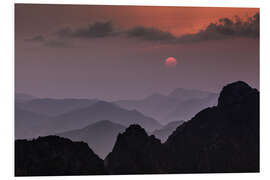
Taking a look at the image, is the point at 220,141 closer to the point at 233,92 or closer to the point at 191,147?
the point at 191,147

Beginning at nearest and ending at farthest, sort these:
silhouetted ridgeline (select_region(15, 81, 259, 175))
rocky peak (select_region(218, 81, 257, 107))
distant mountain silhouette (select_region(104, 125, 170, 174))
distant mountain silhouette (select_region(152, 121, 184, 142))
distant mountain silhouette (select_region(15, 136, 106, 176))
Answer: distant mountain silhouette (select_region(15, 136, 106, 176)) < silhouetted ridgeline (select_region(15, 81, 259, 175)) < distant mountain silhouette (select_region(104, 125, 170, 174)) < distant mountain silhouette (select_region(152, 121, 184, 142)) < rocky peak (select_region(218, 81, 257, 107))

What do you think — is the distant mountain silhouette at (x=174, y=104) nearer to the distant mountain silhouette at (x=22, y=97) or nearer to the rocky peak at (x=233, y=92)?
the rocky peak at (x=233, y=92)

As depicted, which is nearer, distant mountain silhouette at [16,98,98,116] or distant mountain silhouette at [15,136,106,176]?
distant mountain silhouette at [15,136,106,176]

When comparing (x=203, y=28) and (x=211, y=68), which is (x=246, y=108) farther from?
(x=203, y=28)

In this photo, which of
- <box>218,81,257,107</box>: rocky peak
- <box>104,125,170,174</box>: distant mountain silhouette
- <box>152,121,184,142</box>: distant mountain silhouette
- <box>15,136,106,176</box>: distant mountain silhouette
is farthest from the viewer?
<box>218,81,257,107</box>: rocky peak

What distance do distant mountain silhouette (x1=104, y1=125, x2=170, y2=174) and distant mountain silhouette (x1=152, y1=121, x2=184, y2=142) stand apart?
0.09m

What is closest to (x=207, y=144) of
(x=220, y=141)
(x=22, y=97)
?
(x=220, y=141)

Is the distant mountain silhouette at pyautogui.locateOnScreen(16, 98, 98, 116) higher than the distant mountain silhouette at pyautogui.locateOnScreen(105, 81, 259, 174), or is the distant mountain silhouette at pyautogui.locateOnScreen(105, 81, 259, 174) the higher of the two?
the distant mountain silhouette at pyautogui.locateOnScreen(16, 98, 98, 116)

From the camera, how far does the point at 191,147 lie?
807cm

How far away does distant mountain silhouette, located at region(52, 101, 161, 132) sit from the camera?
307 inches

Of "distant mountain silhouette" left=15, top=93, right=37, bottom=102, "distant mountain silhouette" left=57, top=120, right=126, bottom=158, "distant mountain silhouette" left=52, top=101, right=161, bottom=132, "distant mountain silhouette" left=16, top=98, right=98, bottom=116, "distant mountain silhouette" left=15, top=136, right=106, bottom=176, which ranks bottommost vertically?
"distant mountain silhouette" left=15, top=136, right=106, bottom=176

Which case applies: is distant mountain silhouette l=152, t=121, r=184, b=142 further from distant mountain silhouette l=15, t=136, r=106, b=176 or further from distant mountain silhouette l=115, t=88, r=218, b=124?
distant mountain silhouette l=15, t=136, r=106, b=176

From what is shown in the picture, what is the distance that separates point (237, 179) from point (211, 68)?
1978 millimetres

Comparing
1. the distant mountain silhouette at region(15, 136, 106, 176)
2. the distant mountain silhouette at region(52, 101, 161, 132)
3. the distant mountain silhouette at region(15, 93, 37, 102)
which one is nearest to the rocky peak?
the distant mountain silhouette at region(52, 101, 161, 132)
